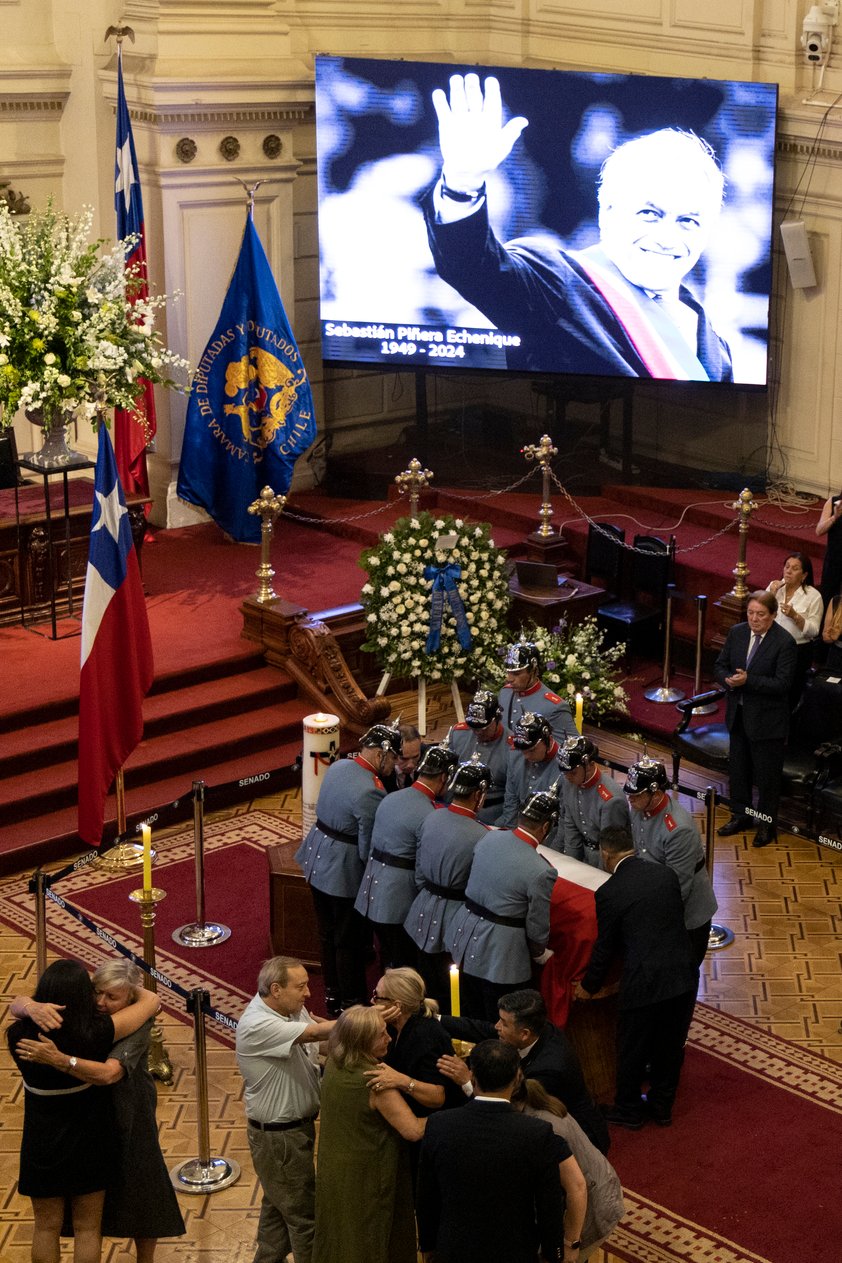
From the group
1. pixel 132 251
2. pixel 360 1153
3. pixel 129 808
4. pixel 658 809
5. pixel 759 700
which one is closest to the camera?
pixel 360 1153

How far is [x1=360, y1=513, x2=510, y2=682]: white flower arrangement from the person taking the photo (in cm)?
1105

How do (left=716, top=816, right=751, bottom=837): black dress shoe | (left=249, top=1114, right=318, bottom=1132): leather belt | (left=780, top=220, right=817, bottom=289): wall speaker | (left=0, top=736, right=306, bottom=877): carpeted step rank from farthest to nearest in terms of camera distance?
1. (left=780, top=220, right=817, bottom=289): wall speaker
2. (left=716, top=816, right=751, bottom=837): black dress shoe
3. (left=0, top=736, right=306, bottom=877): carpeted step
4. (left=249, top=1114, right=318, bottom=1132): leather belt

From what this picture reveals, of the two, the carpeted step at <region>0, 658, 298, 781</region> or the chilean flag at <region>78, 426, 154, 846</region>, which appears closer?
the chilean flag at <region>78, 426, 154, 846</region>

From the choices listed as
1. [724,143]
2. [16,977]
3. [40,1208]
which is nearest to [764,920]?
[16,977]

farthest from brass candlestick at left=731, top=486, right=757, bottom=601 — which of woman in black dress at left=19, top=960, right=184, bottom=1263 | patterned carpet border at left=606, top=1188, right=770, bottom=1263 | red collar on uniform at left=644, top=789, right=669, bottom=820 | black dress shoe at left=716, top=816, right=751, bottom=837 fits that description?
woman in black dress at left=19, top=960, right=184, bottom=1263

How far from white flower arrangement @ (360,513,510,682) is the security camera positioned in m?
4.47

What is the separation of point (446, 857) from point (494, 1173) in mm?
2420

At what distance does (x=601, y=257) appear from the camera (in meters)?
13.9

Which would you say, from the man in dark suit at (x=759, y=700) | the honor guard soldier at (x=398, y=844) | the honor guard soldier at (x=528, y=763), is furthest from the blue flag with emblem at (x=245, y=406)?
the honor guard soldier at (x=398, y=844)

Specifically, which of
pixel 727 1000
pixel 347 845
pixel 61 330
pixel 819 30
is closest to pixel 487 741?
pixel 347 845

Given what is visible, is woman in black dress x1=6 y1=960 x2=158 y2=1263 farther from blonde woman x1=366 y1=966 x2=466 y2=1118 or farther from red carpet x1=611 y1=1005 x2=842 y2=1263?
red carpet x1=611 y1=1005 x2=842 y2=1263

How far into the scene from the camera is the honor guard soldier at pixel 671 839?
308 inches

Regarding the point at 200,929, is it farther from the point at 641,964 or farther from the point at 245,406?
the point at 245,406

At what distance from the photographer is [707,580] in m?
12.9
